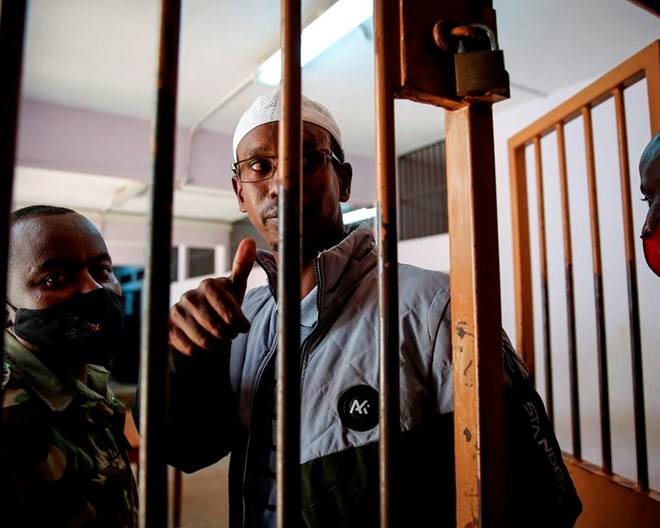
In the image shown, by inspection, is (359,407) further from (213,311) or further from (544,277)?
(544,277)

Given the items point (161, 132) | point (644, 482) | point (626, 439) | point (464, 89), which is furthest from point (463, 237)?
point (626, 439)

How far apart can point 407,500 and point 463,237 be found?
0.42 m

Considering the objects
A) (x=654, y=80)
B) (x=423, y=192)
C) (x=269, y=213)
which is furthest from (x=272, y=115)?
(x=423, y=192)

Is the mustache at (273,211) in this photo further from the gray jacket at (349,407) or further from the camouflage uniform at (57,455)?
the camouflage uniform at (57,455)

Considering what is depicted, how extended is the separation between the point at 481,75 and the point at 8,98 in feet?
1.44

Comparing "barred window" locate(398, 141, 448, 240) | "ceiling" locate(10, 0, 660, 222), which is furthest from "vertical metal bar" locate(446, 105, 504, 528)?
"barred window" locate(398, 141, 448, 240)

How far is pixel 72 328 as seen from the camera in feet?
3.05

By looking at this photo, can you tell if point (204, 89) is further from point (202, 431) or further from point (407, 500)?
point (407, 500)

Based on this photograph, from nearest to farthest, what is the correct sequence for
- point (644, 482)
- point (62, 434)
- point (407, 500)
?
point (407, 500) < point (62, 434) < point (644, 482)

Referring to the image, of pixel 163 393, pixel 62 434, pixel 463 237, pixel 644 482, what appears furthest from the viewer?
pixel 644 482

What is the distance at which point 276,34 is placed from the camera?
8.19ft

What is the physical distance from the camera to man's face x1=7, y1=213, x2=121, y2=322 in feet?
3.05

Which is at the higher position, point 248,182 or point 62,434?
point 248,182

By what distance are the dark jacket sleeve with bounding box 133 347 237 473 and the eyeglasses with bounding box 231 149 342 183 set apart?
1.20ft
